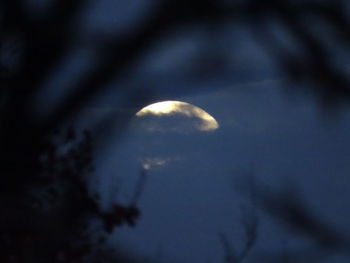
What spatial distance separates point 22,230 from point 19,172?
0.53ft

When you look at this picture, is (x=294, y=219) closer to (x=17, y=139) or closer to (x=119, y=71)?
(x=119, y=71)

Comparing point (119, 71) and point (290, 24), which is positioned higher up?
point (290, 24)

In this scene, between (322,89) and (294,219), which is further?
(294,219)

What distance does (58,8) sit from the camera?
6.94 ft

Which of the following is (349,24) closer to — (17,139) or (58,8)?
(58,8)

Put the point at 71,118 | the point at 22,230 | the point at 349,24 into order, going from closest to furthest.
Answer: the point at 349,24
the point at 71,118
the point at 22,230

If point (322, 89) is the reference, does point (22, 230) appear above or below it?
below

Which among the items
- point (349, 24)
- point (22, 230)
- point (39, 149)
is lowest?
→ point (22, 230)

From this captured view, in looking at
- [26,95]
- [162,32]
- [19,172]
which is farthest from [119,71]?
[19,172]

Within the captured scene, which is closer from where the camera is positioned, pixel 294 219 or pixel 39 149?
pixel 294 219

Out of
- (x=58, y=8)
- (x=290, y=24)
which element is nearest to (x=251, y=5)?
(x=290, y=24)

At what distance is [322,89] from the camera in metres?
1.95

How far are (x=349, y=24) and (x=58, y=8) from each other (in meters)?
0.68

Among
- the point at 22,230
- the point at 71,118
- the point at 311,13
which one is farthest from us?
the point at 22,230
